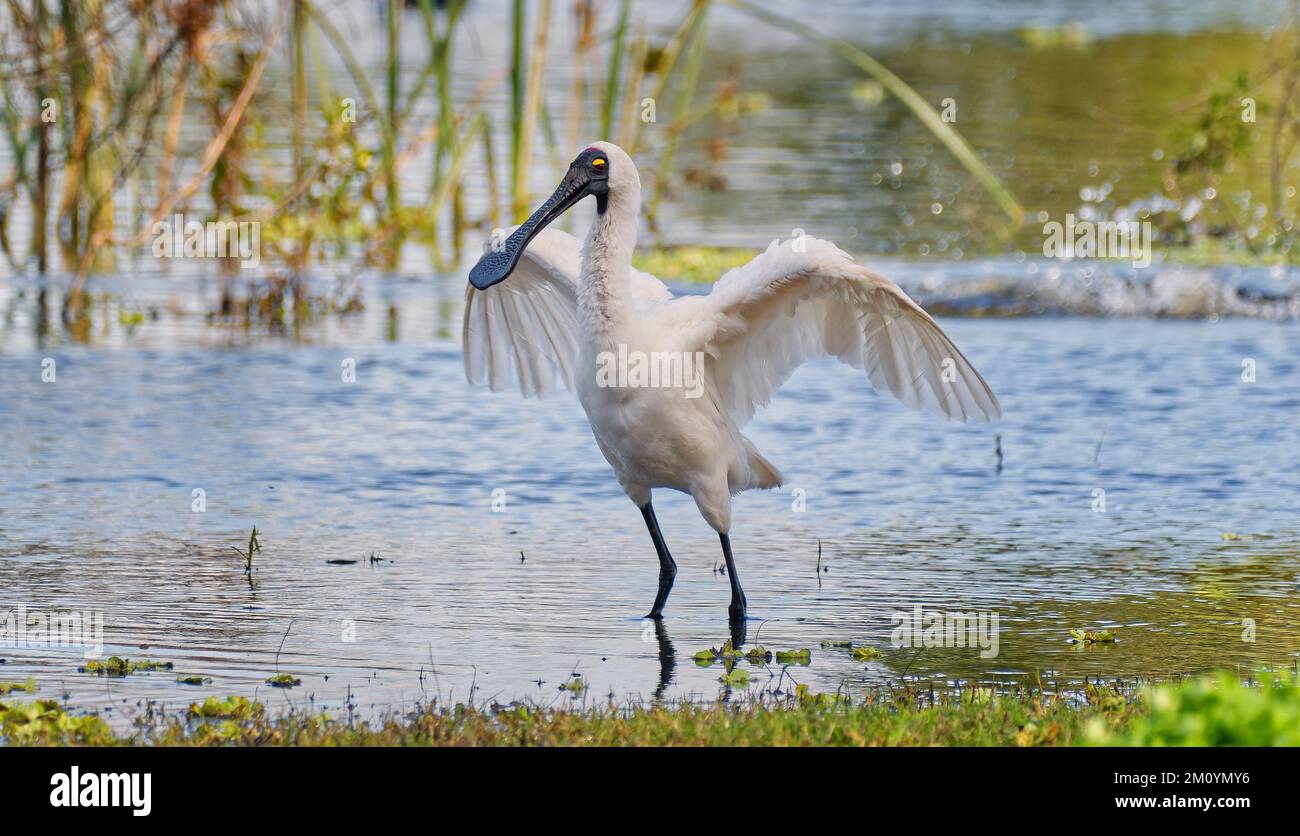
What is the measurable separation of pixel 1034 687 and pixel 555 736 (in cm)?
201

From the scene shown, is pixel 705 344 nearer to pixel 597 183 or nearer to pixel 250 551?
pixel 597 183

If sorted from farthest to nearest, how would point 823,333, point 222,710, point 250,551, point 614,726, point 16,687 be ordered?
point 250,551 < point 823,333 < point 16,687 < point 222,710 < point 614,726

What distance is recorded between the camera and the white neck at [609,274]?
763 centimetres

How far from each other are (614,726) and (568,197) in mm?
2758

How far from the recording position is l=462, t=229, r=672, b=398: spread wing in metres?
8.48

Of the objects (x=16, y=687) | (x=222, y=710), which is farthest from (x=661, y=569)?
(x=16, y=687)

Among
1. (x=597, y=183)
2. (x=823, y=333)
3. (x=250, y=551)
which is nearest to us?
(x=597, y=183)

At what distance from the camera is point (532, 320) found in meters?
9.12

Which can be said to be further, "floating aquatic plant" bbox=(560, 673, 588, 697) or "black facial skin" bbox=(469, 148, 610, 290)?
"black facial skin" bbox=(469, 148, 610, 290)

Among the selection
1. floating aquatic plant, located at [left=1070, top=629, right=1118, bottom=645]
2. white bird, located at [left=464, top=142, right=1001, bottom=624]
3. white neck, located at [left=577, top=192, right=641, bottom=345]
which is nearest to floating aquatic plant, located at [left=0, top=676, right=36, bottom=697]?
white bird, located at [left=464, top=142, right=1001, bottom=624]

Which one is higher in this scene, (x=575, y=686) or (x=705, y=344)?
(x=705, y=344)

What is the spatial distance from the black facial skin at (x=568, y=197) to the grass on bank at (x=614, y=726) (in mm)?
2335

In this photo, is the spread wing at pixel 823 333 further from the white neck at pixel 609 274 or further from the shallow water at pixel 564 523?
the shallow water at pixel 564 523

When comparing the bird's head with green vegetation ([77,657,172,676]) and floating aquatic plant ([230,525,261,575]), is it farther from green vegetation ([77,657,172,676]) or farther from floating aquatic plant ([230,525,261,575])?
green vegetation ([77,657,172,676])
